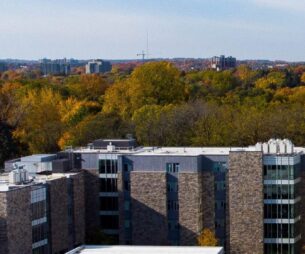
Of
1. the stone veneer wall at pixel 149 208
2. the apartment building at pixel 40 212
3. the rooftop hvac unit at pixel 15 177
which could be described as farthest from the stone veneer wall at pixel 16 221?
the stone veneer wall at pixel 149 208

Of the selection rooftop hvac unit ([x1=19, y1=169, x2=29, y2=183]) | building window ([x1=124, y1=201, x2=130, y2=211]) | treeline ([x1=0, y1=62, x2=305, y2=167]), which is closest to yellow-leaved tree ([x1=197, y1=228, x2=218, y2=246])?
building window ([x1=124, y1=201, x2=130, y2=211])

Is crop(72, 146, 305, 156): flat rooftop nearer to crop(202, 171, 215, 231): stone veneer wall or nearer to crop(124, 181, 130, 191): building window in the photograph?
crop(202, 171, 215, 231): stone veneer wall

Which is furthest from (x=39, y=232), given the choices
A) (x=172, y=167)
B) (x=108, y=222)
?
(x=172, y=167)

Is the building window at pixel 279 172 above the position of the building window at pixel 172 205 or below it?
above

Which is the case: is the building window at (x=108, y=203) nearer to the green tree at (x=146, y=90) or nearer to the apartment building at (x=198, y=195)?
the apartment building at (x=198, y=195)

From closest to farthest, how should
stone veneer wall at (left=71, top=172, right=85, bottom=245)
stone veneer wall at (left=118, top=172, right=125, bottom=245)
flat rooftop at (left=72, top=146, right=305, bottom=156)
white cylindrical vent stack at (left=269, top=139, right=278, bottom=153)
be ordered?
1. stone veneer wall at (left=71, top=172, right=85, bottom=245)
2. white cylindrical vent stack at (left=269, top=139, right=278, bottom=153)
3. stone veneer wall at (left=118, top=172, right=125, bottom=245)
4. flat rooftop at (left=72, top=146, right=305, bottom=156)

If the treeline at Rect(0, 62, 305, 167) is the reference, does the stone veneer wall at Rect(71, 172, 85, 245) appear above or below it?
below
